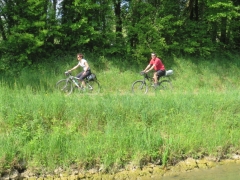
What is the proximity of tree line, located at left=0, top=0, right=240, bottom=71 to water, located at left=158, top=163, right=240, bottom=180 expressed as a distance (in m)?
10.8

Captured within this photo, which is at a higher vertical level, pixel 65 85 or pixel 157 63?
pixel 157 63

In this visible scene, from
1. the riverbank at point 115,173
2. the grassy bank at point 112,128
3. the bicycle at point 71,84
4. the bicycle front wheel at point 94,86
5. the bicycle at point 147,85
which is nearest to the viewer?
the riverbank at point 115,173

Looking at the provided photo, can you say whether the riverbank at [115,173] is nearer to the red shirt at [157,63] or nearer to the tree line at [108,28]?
the red shirt at [157,63]

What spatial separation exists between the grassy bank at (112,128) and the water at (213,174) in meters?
0.49

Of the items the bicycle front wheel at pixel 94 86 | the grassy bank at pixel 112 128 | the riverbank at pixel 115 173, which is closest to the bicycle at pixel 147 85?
the bicycle front wheel at pixel 94 86

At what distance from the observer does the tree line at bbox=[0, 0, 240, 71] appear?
1625 centimetres

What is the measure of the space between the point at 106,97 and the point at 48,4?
9449 mm

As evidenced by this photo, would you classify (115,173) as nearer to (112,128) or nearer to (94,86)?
(112,128)

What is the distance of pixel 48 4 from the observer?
55.9 feet

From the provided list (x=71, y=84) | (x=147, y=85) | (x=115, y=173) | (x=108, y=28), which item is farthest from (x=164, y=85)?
(x=115, y=173)

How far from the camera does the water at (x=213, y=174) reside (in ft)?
23.1

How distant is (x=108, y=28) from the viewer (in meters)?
18.3

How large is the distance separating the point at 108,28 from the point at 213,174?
41.9 feet

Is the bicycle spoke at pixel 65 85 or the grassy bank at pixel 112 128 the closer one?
the grassy bank at pixel 112 128
